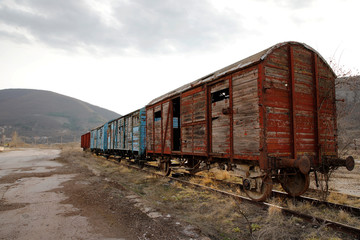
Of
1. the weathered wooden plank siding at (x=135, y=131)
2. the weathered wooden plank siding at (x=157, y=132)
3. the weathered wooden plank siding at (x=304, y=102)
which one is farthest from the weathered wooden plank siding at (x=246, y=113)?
the weathered wooden plank siding at (x=135, y=131)

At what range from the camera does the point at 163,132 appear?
10484mm

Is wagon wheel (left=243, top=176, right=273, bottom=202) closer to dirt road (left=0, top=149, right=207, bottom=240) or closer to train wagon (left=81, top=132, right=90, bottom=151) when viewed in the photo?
dirt road (left=0, top=149, right=207, bottom=240)

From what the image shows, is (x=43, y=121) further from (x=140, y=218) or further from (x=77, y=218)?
(x=140, y=218)

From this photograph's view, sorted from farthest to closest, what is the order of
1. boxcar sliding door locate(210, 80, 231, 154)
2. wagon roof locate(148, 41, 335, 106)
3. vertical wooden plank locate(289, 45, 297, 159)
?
boxcar sliding door locate(210, 80, 231, 154) → vertical wooden plank locate(289, 45, 297, 159) → wagon roof locate(148, 41, 335, 106)

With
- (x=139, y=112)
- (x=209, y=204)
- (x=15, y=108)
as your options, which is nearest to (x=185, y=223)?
(x=209, y=204)

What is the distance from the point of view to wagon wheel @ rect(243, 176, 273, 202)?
5.44 metres

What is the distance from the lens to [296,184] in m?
6.34

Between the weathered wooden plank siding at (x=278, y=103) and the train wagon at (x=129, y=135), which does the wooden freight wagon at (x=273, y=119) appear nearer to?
the weathered wooden plank siding at (x=278, y=103)

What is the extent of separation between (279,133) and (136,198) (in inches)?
171

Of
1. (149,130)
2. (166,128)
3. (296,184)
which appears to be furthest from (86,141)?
(296,184)

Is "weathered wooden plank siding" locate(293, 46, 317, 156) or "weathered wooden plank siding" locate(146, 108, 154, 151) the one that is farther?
"weathered wooden plank siding" locate(146, 108, 154, 151)

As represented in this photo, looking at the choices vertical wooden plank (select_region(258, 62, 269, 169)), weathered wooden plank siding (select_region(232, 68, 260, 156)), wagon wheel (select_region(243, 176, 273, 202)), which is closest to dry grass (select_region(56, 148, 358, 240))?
wagon wheel (select_region(243, 176, 273, 202))

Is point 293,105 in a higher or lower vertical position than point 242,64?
lower

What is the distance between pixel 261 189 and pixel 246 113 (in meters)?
2.03
